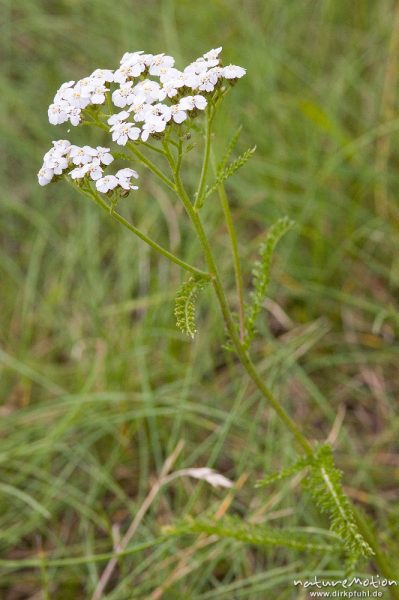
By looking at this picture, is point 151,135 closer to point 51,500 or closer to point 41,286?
point 51,500

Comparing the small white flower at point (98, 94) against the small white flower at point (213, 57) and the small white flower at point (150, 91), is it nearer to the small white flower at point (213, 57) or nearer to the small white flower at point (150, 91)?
the small white flower at point (150, 91)

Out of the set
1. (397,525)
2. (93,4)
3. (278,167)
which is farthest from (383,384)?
(93,4)

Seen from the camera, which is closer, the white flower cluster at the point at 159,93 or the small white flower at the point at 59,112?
the white flower cluster at the point at 159,93

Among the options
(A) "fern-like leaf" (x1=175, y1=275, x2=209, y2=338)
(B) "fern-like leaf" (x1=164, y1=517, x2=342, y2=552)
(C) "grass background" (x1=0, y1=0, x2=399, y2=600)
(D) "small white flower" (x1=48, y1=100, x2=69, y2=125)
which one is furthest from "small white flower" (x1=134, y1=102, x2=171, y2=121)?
(C) "grass background" (x1=0, y1=0, x2=399, y2=600)

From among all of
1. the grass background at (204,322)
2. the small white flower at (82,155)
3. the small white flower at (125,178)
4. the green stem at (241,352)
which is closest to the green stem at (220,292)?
the green stem at (241,352)

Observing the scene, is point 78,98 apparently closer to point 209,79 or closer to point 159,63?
point 159,63

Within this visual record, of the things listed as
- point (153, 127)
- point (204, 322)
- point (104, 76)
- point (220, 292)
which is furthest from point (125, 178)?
point (204, 322)
